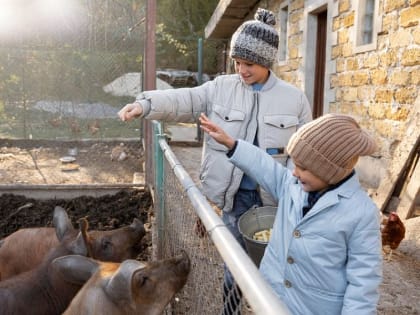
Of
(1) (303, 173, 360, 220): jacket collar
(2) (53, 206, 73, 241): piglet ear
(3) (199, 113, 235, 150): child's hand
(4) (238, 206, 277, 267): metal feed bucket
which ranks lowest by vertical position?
(2) (53, 206, 73, 241): piglet ear

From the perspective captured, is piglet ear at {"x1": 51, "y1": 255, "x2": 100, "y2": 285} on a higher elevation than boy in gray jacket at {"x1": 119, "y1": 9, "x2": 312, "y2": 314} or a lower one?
lower

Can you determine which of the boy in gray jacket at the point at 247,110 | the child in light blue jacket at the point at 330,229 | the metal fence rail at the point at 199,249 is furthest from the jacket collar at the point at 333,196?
the boy in gray jacket at the point at 247,110

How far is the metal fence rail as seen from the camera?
3.84 feet

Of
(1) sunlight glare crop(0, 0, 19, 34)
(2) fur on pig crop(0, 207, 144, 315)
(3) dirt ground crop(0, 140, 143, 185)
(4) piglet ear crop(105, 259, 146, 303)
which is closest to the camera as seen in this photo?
(4) piglet ear crop(105, 259, 146, 303)

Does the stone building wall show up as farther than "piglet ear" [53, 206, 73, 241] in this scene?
Yes

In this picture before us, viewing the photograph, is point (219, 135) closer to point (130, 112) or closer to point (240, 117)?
point (240, 117)

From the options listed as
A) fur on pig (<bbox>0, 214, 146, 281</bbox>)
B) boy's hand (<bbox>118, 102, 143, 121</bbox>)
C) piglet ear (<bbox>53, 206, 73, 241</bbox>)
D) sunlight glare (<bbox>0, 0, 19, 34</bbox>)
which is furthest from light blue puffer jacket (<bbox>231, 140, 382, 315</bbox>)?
sunlight glare (<bbox>0, 0, 19, 34</bbox>)

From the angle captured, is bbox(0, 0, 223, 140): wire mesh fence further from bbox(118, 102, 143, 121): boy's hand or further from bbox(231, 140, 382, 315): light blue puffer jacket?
bbox(231, 140, 382, 315): light blue puffer jacket

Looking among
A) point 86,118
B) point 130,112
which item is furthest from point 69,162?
point 130,112

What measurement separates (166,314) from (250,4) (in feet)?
37.0

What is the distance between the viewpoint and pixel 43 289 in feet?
10.9

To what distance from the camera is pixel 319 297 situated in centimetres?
207

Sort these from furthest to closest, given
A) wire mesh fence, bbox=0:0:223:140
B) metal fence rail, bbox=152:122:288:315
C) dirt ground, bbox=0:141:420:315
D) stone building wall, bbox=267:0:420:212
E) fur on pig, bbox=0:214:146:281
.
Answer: wire mesh fence, bbox=0:0:223:140 → stone building wall, bbox=267:0:420:212 → dirt ground, bbox=0:141:420:315 → fur on pig, bbox=0:214:146:281 → metal fence rail, bbox=152:122:288:315

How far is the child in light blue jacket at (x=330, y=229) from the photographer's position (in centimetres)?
194
